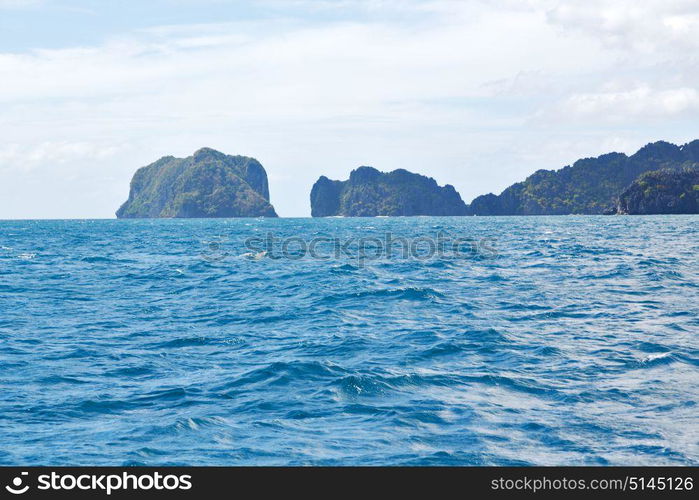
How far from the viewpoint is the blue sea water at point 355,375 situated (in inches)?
476

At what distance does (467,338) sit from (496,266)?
27257mm

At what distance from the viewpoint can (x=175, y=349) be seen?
20.8 meters

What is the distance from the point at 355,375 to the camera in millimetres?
16938

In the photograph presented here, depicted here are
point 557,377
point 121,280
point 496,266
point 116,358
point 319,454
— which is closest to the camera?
point 319,454

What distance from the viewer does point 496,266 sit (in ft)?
158

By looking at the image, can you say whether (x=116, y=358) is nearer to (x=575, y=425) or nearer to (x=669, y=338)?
(x=575, y=425)

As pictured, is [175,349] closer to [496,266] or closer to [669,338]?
[669,338]

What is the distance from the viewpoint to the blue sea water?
1209 centimetres
